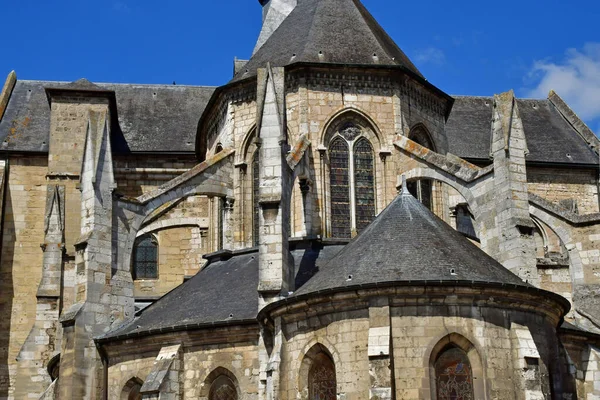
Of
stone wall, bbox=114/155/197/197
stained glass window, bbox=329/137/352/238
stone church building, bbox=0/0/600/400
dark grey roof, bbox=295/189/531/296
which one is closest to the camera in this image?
stone church building, bbox=0/0/600/400

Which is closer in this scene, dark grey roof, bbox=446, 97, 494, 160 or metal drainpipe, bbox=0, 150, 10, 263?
metal drainpipe, bbox=0, 150, 10, 263

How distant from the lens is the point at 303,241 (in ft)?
82.0

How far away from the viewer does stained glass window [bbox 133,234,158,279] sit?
3262 centimetres

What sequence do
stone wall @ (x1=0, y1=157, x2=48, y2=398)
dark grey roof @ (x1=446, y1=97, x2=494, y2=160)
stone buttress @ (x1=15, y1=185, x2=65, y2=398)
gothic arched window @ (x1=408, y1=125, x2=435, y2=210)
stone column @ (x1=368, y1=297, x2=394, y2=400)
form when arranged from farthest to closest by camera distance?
dark grey roof @ (x1=446, y1=97, x2=494, y2=160)
stone wall @ (x1=0, y1=157, x2=48, y2=398)
gothic arched window @ (x1=408, y1=125, x2=435, y2=210)
stone buttress @ (x1=15, y1=185, x2=65, y2=398)
stone column @ (x1=368, y1=297, x2=394, y2=400)

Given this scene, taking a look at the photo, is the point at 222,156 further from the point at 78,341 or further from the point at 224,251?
the point at 78,341

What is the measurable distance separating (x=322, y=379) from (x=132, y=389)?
5564 millimetres

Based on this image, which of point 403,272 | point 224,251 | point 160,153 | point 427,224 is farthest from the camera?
point 160,153

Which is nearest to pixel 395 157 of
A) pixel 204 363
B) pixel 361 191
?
pixel 361 191

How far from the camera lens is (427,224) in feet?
69.1

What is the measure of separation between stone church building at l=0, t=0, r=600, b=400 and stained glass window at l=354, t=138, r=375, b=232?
0.19 ft

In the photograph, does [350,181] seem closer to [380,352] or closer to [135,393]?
[135,393]

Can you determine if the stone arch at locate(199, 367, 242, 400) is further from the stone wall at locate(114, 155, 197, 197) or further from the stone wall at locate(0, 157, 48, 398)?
the stone wall at locate(114, 155, 197, 197)

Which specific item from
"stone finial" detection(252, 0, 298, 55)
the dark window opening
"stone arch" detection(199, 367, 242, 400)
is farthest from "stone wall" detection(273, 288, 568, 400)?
"stone finial" detection(252, 0, 298, 55)

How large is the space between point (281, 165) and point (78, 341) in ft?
19.8
